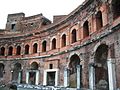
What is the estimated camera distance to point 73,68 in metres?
17.7

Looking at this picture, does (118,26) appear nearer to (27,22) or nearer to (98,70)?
(98,70)

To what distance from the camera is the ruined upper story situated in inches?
504

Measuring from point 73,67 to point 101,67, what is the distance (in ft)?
15.6

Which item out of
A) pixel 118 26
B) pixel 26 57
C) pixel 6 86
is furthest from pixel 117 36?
pixel 6 86

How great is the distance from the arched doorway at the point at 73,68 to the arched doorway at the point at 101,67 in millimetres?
3752

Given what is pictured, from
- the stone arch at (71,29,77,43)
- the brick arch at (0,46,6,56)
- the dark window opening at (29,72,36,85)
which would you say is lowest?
the dark window opening at (29,72,36,85)

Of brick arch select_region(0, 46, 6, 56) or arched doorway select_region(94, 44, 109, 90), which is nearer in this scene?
arched doorway select_region(94, 44, 109, 90)

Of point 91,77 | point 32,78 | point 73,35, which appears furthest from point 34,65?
point 91,77

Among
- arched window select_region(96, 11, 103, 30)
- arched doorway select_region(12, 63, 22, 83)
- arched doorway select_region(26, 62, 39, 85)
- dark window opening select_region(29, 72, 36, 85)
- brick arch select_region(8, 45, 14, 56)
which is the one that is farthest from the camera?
brick arch select_region(8, 45, 14, 56)

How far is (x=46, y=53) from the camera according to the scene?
71.7 feet

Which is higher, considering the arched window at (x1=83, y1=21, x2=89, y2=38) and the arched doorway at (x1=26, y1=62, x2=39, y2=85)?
the arched window at (x1=83, y1=21, x2=89, y2=38)

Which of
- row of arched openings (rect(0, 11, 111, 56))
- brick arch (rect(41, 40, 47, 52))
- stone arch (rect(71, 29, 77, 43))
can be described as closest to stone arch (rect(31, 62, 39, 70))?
row of arched openings (rect(0, 11, 111, 56))

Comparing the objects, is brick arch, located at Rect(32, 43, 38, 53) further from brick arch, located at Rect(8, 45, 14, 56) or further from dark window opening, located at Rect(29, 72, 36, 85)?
brick arch, located at Rect(8, 45, 14, 56)

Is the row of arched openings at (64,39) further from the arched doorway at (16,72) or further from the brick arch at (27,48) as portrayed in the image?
the arched doorway at (16,72)
